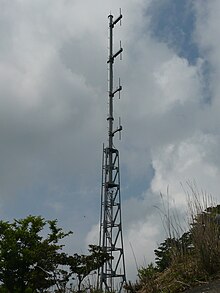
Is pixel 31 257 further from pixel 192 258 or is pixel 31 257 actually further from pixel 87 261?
pixel 192 258

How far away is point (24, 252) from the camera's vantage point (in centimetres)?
1411

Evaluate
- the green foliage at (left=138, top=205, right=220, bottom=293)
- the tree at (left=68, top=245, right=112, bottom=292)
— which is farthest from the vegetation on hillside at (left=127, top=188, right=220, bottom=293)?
the tree at (left=68, top=245, right=112, bottom=292)

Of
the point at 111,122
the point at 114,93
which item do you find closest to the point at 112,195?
the point at 111,122

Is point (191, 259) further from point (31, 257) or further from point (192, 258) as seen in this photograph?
point (31, 257)

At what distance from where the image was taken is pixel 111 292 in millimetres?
6410

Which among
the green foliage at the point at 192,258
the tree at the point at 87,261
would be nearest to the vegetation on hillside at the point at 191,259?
the green foliage at the point at 192,258

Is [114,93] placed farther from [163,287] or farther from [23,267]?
[163,287]

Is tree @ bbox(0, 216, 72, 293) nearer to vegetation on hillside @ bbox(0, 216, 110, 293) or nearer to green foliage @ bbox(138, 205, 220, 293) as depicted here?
vegetation on hillside @ bbox(0, 216, 110, 293)

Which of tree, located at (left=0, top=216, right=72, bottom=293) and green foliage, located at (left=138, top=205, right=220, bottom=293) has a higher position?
tree, located at (left=0, top=216, right=72, bottom=293)

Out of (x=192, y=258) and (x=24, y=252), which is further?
(x=24, y=252)

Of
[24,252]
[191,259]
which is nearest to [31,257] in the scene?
[24,252]

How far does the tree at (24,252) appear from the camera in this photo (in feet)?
42.7

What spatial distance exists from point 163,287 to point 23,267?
884 cm

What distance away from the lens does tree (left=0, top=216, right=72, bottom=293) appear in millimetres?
13008
